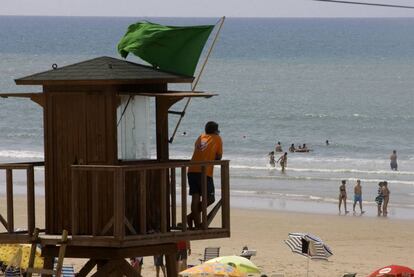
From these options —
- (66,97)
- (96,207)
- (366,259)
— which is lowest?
(366,259)

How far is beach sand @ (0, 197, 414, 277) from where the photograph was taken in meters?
25.4

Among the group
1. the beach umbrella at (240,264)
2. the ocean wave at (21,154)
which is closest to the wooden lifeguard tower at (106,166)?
the beach umbrella at (240,264)

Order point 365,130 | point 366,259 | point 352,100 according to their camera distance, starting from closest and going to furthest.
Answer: point 366,259 → point 365,130 → point 352,100

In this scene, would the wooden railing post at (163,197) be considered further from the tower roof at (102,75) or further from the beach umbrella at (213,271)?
the beach umbrella at (213,271)

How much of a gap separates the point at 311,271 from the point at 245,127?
4782 cm

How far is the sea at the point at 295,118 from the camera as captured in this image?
43688 millimetres

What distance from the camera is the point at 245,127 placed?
→ 7231cm

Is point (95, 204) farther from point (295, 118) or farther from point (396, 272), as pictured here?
point (295, 118)

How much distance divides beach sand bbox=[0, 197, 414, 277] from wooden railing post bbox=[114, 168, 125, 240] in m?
11.7

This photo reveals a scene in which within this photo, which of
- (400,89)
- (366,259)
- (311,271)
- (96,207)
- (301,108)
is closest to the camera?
(96,207)

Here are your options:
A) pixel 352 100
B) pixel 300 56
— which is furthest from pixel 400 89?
pixel 300 56

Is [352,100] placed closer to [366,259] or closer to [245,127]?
[245,127]

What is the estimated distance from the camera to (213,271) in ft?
53.2

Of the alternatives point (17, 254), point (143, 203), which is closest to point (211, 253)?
→ point (17, 254)
